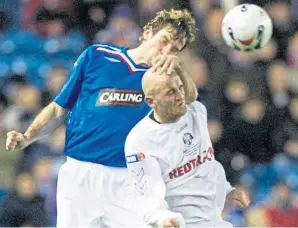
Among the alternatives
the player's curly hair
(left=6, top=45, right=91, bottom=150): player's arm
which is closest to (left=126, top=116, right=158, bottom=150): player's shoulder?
the player's curly hair

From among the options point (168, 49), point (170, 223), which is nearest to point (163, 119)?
point (170, 223)

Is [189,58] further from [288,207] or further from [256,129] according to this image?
[288,207]

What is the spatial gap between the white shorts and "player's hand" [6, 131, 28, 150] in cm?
29

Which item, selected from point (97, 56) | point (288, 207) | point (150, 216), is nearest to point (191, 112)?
point (150, 216)

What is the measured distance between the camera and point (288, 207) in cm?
556

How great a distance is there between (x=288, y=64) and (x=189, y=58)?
0.67 m

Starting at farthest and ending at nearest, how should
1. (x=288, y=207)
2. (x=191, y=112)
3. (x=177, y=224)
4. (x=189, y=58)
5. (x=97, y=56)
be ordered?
(x=189, y=58)
(x=288, y=207)
(x=97, y=56)
(x=191, y=112)
(x=177, y=224)

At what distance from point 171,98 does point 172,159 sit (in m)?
0.26

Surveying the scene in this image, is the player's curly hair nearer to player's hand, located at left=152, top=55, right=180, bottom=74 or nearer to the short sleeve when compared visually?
the short sleeve

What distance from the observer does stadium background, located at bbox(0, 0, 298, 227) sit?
5.71 meters

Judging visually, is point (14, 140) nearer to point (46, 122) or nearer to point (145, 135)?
point (46, 122)

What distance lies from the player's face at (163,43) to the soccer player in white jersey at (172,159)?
502mm

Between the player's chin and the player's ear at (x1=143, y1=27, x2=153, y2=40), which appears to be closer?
the player's chin

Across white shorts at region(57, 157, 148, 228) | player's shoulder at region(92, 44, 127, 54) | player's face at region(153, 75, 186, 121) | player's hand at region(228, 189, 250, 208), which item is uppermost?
player's shoulder at region(92, 44, 127, 54)
